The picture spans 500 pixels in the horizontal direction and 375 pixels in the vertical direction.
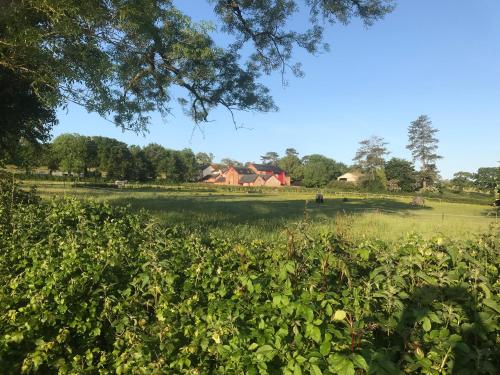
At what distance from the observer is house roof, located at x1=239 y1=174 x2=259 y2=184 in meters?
108

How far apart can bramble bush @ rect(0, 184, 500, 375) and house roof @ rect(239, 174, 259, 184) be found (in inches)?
4086

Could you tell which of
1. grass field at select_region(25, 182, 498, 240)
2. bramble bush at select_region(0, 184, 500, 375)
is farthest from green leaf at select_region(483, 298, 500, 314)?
grass field at select_region(25, 182, 498, 240)

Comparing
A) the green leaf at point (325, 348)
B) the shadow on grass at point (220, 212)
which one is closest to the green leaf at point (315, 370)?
the green leaf at point (325, 348)

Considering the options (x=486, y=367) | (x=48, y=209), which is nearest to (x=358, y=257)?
(x=486, y=367)

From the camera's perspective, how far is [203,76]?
12.2 m

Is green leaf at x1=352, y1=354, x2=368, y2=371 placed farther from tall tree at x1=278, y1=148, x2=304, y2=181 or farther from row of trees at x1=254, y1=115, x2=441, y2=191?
tall tree at x1=278, y1=148, x2=304, y2=181

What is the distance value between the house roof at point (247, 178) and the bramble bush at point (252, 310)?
104 metres

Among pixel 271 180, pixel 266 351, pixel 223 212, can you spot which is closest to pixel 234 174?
pixel 271 180

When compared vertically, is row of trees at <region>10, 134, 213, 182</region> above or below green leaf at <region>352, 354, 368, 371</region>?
above

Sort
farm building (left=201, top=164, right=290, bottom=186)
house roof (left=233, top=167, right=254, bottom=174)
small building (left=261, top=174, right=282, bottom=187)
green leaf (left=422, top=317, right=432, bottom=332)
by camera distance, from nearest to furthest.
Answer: green leaf (left=422, top=317, right=432, bottom=332)
small building (left=261, top=174, right=282, bottom=187)
farm building (left=201, top=164, right=290, bottom=186)
house roof (left=233, top=167, right=254, bottom=174)

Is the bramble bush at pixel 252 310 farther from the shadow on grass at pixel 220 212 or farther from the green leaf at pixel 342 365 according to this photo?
the shadow on grass at pixel 220 212

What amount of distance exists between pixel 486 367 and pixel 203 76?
11.6 meters

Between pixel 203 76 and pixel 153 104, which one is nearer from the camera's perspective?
pixel 203 76

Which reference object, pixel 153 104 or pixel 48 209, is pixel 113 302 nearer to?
pixel 48 209
